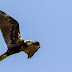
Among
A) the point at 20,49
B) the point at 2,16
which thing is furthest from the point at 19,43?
the point at 2,16

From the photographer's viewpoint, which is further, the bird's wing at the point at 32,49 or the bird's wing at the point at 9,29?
the bird's wing at the point at 32,49

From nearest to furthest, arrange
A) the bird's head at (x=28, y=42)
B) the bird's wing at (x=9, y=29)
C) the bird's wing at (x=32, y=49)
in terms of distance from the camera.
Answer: the bird's wing at (x=9, y=29), the bird's head at (x=28, y=42), the bird's wing at (x=32, y=49)

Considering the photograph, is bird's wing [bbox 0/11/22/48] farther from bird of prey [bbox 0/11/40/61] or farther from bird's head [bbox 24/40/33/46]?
bird's head [bbox 24/40/33/46]

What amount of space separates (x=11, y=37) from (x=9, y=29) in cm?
105

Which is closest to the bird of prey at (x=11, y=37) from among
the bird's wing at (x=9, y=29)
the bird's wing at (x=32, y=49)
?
the bird's wing at (x=9, y=29)

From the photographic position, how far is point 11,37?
44.2 metres

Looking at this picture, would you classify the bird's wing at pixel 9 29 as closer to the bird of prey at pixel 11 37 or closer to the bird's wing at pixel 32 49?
the bird of prey at pixel 11 37

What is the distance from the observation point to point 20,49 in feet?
144

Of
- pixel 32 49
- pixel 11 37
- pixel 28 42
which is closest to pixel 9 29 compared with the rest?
pixel 11 37

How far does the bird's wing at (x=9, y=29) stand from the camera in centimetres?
4316

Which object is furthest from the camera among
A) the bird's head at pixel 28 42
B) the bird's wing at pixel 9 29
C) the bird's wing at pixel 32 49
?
the bird's wing at pixel 32 49

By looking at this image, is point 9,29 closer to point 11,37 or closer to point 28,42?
point 11,37

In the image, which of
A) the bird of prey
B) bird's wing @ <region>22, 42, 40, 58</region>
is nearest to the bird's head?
the bird of prey

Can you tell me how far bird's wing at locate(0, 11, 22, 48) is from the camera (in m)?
43.2
